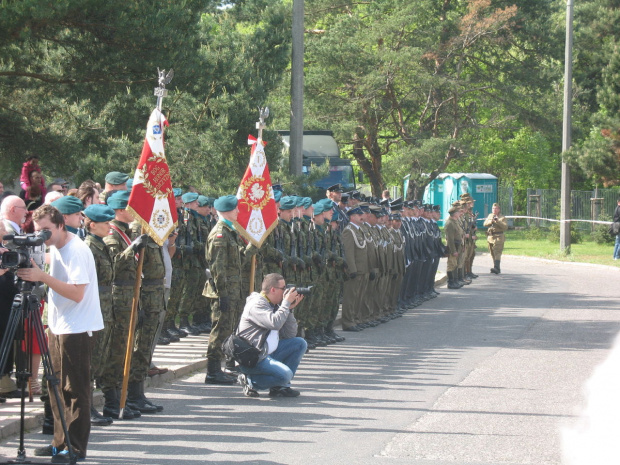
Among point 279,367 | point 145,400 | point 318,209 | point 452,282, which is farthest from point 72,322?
point 452,282

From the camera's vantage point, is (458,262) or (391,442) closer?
(391,442)

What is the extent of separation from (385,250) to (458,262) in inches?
274

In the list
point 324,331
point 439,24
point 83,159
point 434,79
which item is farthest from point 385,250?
point 439,24

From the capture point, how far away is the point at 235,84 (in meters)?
17.0

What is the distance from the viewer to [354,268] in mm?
15469

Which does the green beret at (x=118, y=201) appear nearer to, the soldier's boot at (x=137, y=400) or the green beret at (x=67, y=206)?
the green beret at (x=67, y=206)

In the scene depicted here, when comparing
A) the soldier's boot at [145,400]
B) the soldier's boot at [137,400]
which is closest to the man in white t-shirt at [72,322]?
the soldier's boot at [137,400]

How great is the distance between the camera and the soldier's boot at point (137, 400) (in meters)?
9.02

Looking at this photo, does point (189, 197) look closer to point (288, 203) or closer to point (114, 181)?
point (288, 203)

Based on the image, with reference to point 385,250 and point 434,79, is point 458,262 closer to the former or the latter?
point 385,250

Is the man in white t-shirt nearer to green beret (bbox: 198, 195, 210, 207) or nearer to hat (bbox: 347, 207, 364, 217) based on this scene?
green beret (bbox: 198, 195, 210, 207)

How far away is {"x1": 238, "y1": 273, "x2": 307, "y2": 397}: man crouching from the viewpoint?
977 centimetres

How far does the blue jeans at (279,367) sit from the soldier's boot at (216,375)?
782 millimetres

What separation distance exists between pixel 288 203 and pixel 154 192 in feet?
12.4
